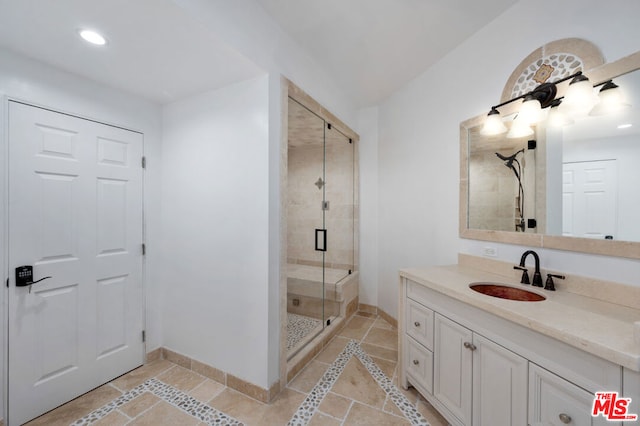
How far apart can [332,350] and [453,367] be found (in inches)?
52.1

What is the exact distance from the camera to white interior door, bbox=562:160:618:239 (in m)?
1.37

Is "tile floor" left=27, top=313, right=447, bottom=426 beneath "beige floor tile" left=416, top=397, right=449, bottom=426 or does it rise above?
beneath

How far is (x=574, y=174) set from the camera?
1514 mm

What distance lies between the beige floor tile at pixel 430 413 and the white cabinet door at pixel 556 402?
698mm

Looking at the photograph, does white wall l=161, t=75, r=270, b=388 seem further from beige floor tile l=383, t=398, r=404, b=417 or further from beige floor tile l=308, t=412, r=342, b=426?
beige floor tile l=383, t=398, r=404, b=417

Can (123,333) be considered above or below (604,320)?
below

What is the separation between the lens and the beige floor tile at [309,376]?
6.71ft

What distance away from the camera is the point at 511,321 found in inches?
47.5

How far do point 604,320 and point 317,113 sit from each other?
7.98 feet

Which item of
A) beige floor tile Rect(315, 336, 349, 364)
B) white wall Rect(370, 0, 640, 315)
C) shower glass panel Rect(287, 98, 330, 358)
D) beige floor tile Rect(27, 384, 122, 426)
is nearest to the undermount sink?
white wall Rect(370, 0, 640, 315)

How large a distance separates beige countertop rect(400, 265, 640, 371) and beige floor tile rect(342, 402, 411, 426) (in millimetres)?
903

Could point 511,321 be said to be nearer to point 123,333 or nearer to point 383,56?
point 383,56

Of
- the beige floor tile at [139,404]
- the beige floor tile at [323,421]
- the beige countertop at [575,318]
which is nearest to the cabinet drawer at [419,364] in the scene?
the beige countertop at [575,318]

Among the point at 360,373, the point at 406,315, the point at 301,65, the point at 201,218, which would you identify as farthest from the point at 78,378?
the point at 301,65
